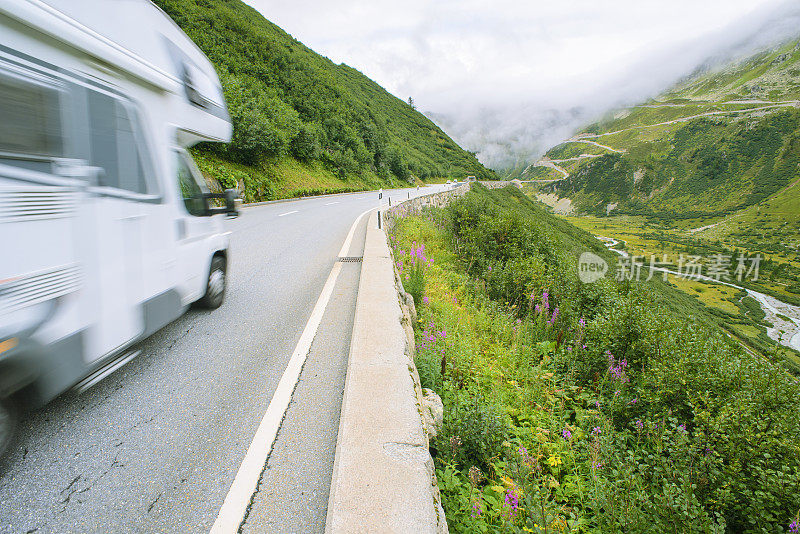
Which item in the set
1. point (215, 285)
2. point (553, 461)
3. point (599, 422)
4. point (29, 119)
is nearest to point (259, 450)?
point (29, 119)

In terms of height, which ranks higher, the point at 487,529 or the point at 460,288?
the point at 460,288

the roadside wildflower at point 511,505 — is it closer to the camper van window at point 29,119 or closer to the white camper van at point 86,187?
the white camper van at point 86,187

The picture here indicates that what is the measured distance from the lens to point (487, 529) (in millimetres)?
2299

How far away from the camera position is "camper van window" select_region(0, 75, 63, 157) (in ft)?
6.02

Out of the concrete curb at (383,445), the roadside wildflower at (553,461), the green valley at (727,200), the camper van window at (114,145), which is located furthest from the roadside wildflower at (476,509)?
the green valley at (727,200)

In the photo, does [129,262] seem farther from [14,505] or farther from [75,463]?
[14,505]

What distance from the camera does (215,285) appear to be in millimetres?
4445

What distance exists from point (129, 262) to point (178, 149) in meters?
1.40

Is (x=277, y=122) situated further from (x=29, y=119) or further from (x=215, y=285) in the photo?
(x=29, y=119)

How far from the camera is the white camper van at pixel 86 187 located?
1.88 meters

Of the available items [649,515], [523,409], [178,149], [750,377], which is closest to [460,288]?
[523,409]

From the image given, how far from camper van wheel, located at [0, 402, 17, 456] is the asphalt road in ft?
0.77

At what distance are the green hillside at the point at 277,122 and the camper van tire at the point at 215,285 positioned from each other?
14.1 m

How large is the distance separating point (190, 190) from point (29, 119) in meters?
1.75
